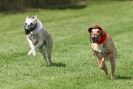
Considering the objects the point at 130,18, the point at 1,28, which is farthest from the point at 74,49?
the point at 130,18

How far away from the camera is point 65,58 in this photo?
17078mm

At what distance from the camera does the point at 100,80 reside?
497 inches

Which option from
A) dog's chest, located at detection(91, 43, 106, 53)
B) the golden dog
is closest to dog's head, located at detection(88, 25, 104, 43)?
the golden dog

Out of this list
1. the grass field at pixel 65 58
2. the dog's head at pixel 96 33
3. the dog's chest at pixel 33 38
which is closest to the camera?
the dog's head at pixel 96 33

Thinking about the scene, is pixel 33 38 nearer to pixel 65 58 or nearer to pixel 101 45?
pixel 65 58

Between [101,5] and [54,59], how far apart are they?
2800cm

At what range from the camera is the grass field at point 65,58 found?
Result: 488 inches

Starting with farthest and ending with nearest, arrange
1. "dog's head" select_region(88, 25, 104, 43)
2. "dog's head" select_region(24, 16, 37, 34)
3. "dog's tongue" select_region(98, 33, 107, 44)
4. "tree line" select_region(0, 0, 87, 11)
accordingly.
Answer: "tree line" select_region(0, 0, 87, 11), "dog's head" select_region(24, 16, 37, 34), "dog's tongue" select_region(98, 33, 107, 44), "dog's head" select_region(88, 25, 104, 43)

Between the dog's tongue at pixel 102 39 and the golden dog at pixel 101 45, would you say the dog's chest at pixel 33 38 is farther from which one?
the dog's tongue at pixel 102 39

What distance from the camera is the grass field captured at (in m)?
12.4

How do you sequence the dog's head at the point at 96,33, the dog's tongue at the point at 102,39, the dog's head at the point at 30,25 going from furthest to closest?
the dog's head at the point at 30,25 < the dog's tongue at the point at 102,39 < the dog's head at the point at 96,33

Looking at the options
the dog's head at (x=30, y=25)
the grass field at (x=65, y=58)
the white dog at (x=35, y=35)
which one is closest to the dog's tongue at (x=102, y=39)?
the grass field at (x=65, y=58)

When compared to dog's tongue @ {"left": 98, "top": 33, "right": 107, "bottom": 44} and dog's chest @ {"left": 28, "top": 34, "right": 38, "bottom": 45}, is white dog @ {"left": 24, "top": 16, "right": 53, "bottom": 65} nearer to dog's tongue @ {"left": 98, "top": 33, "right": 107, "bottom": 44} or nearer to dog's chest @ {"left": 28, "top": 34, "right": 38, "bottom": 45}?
dog's chest @ {"left": 28, "top": 34, "right": 38, "bottom": 45}

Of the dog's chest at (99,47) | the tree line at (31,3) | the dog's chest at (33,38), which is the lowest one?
the tree line at (31,3)
